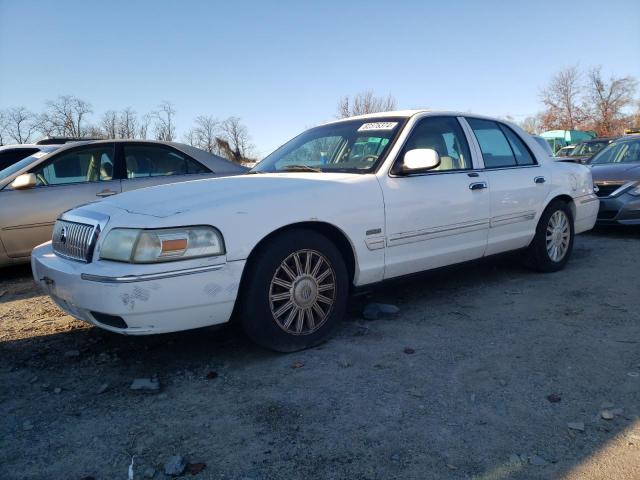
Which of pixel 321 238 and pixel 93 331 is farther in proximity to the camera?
pixel 93 331

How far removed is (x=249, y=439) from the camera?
2.24 metres

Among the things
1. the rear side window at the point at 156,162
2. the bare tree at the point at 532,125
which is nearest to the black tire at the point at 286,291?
the rear side window at the point at 156,162

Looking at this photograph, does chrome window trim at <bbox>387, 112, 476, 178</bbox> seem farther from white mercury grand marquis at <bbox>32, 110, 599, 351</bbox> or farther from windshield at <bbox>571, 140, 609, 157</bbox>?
windshield at <bbox>571, 140, 609, 157</bbox>

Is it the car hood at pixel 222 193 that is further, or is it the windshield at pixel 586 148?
the windshield at pixel 586 148

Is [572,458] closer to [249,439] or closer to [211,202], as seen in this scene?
[249,439]

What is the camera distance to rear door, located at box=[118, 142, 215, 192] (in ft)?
18.9

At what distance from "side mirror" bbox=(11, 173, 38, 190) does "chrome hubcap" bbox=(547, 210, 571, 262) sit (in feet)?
17.1

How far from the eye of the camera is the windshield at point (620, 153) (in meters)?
7.80

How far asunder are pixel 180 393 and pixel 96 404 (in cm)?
42

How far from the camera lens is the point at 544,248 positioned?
192 inches

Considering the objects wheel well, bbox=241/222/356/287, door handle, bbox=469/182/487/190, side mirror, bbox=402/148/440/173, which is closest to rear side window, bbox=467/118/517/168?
door handle, bbox=469/182/487/190

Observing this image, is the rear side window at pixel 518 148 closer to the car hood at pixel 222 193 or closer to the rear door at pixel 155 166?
the car hood at pixel 222 193

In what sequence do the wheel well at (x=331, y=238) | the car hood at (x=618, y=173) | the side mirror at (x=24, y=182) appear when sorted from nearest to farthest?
the wheel well at (x=331, y=238)
the side mirror at (x=24, y=182)
the car hood at (x=618, y=173)

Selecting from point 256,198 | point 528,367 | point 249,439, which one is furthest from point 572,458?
point 256,198
